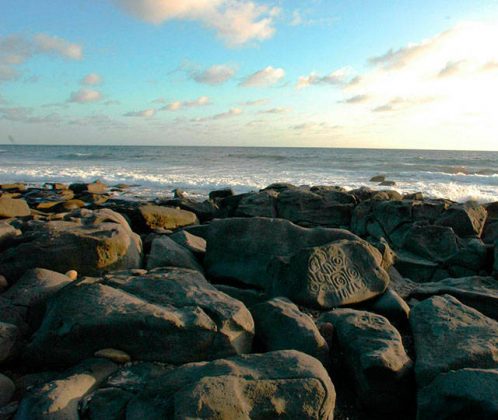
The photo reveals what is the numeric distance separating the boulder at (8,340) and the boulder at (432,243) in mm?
5915

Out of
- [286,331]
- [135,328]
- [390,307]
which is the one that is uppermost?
[135,328]

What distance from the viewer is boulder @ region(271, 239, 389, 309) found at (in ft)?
13.3

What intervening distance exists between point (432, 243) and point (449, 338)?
13.4ft

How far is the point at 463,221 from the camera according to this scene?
8672 millimetres

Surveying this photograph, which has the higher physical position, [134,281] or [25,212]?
[134,281]

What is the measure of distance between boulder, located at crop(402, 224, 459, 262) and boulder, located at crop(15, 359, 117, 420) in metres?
5.57

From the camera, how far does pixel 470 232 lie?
8.70m

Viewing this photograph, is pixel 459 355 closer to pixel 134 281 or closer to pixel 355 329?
pixel 355 329

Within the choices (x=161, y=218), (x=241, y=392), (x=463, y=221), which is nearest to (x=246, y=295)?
(x=241, y=392)

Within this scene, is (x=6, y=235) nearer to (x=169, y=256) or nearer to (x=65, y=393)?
(x=169, y=256)

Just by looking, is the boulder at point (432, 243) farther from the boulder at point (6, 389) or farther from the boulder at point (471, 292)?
the boulder at point (6, 389)

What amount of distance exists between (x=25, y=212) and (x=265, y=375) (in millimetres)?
9232

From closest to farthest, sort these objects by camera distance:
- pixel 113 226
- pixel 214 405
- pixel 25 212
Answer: pixel 214 405 → pixel 113 226 → pixel 25 212

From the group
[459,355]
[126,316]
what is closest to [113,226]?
[126,316]
